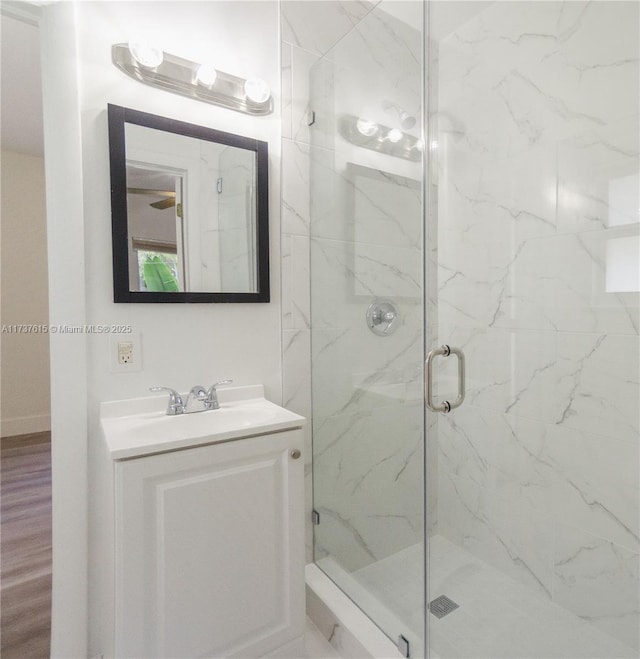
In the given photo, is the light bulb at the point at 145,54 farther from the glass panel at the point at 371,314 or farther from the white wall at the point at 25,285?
the glass panel at the point at 371,314

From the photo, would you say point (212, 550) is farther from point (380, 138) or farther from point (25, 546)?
point (380, 138)

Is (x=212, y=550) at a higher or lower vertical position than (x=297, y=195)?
lower

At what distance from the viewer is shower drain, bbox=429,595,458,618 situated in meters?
1.48

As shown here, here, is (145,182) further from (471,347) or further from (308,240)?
(471,347)

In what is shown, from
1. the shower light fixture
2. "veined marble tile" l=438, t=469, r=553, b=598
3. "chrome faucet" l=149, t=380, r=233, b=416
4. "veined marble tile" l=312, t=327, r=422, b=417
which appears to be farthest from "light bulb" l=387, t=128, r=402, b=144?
"veined marble tile" l=438, t=469, r=553, b=598

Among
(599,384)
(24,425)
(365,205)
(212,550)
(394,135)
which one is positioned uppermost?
(394,135)

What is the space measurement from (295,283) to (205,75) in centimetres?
82

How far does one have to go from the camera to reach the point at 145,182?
4.64 feet

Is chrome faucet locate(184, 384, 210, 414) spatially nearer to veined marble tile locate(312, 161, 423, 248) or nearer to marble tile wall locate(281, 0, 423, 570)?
marble tile wall locate(281, 0, 423, 570)

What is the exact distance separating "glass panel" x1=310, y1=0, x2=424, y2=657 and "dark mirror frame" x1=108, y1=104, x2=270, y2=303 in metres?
0.24

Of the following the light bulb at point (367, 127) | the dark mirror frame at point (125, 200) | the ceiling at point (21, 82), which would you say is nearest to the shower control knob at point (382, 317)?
the dark mirror frame at point (125, 200)

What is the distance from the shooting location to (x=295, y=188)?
174cm

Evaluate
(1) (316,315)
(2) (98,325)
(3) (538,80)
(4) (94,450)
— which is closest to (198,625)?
(4) (94,450)

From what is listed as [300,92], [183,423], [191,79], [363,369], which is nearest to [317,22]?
[300,92]
